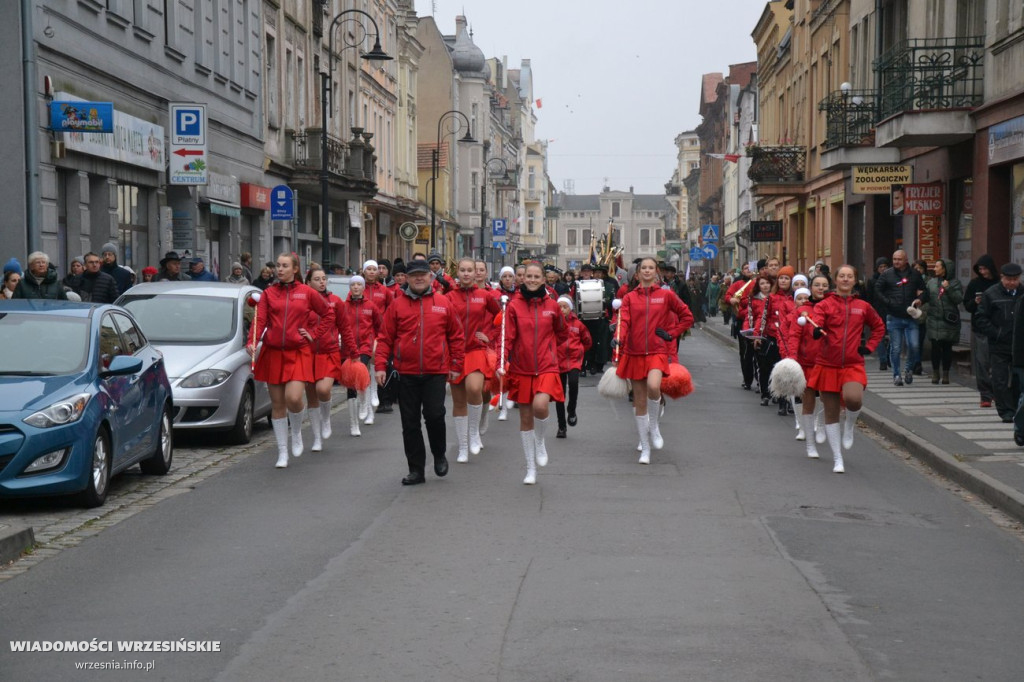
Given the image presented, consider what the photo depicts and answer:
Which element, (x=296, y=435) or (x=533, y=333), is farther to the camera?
(x=296, y=435)

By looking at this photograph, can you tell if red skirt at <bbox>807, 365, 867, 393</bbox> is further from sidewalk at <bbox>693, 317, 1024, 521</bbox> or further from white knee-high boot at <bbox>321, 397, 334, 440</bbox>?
white knee-high boot at <bbox>321, 397, 334, 440</bbox>

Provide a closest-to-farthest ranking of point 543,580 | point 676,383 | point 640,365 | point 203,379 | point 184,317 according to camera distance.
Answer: point 543,580 → point 676,383 → point 640,365 → point 203,379 → point 184,317

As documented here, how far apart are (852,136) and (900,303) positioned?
→ 9.40 meters

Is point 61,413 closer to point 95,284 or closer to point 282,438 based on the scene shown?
point 282,438

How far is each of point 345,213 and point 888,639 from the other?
43.1 meters

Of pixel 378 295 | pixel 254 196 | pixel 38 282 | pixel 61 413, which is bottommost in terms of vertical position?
pixel 61 413

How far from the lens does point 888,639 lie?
6.47m

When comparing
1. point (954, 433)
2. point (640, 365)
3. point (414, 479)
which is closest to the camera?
point (414, 479)

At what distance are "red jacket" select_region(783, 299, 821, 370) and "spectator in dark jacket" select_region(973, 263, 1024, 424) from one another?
124 inches

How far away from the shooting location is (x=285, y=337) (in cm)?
1305

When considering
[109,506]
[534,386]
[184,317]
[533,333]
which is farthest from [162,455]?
[184,317]

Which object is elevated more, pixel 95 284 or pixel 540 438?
pixel 95 284

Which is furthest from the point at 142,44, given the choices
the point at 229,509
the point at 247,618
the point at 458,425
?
the point at 247,618

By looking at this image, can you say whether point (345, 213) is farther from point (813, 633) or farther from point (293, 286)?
point (813, 633)
